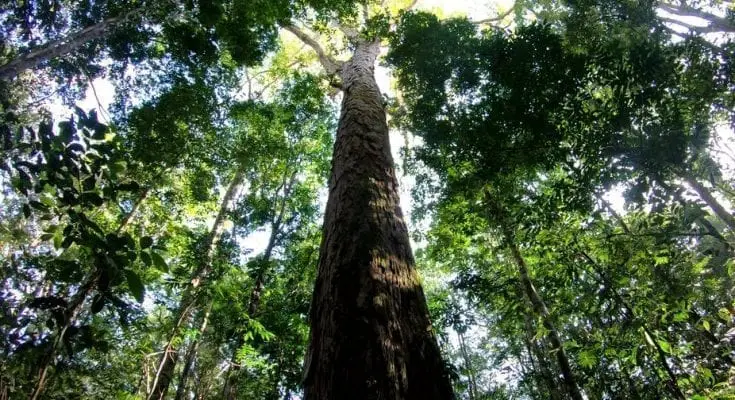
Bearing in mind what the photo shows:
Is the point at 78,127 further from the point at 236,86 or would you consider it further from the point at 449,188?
the point at 236,86

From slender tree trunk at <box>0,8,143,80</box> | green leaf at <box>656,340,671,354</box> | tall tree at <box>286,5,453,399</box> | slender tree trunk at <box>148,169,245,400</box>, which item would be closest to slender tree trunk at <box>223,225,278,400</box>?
slender tree trunk at <box>148,169,245,400</box>

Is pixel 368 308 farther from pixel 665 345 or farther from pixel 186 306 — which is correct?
pixel 186 306

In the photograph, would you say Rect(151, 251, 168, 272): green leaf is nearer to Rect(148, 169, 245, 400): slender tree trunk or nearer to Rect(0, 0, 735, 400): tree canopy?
Rect(0, 0, 735, 400): tree canopy

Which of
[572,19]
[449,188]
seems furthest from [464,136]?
[572,19]

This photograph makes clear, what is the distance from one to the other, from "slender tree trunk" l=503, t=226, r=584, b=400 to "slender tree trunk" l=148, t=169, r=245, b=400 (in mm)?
4531

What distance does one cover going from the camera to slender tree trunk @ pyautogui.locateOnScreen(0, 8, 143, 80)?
5.62 metres

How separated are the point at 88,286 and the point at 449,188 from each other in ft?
17.8

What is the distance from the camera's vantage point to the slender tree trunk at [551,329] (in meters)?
4.33

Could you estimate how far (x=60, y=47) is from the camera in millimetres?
6113

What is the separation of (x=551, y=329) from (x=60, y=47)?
8.12 m

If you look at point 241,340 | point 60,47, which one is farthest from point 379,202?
point 60,47

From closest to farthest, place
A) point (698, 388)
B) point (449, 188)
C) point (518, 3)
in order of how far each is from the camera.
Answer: point (698, 388) < point (449, 188) < point (518, 3)

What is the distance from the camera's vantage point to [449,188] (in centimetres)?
675

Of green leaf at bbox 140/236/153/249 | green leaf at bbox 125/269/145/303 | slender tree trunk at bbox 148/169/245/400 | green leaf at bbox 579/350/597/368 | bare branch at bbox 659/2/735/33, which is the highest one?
bare branch at bbox 659/2/735/33
